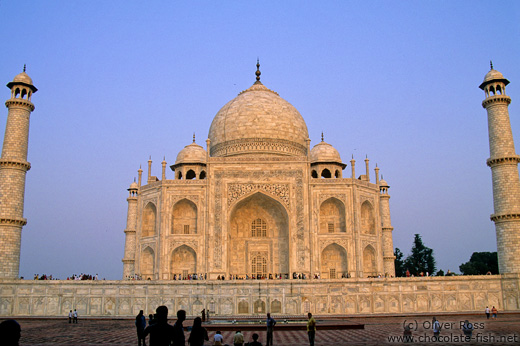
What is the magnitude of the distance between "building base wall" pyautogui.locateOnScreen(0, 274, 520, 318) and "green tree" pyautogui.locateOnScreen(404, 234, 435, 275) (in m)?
19.8

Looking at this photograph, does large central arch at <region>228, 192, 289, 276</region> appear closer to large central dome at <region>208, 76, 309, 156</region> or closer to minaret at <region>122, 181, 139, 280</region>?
large central dome at <region>208, 76, 309, 156</region>

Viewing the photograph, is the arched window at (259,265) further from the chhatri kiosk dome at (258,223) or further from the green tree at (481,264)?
the green tree at (481,264)

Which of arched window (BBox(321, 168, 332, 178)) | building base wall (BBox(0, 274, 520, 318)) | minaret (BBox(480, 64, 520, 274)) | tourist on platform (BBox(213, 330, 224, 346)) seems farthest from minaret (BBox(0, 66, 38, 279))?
minaret (BBox(480, 64, 520, 274))

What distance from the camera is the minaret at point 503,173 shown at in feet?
65.1

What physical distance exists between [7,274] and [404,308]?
50.5ft

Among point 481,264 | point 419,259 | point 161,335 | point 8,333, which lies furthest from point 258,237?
point 481,264

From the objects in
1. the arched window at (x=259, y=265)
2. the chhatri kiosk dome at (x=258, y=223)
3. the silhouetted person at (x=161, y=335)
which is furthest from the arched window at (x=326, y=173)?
the silhouetted person at (x=161, y=335)

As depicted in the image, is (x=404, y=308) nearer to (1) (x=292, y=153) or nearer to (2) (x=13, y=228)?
(1) (x=292, y=153)

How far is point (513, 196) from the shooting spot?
20.2 metres

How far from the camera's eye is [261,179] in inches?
992

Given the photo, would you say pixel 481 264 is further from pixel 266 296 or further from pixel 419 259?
pixel 266 296

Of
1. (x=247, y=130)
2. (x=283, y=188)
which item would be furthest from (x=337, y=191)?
(x=247, y=130)

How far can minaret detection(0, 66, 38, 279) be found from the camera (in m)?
19.7

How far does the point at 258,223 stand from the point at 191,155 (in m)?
5.73
